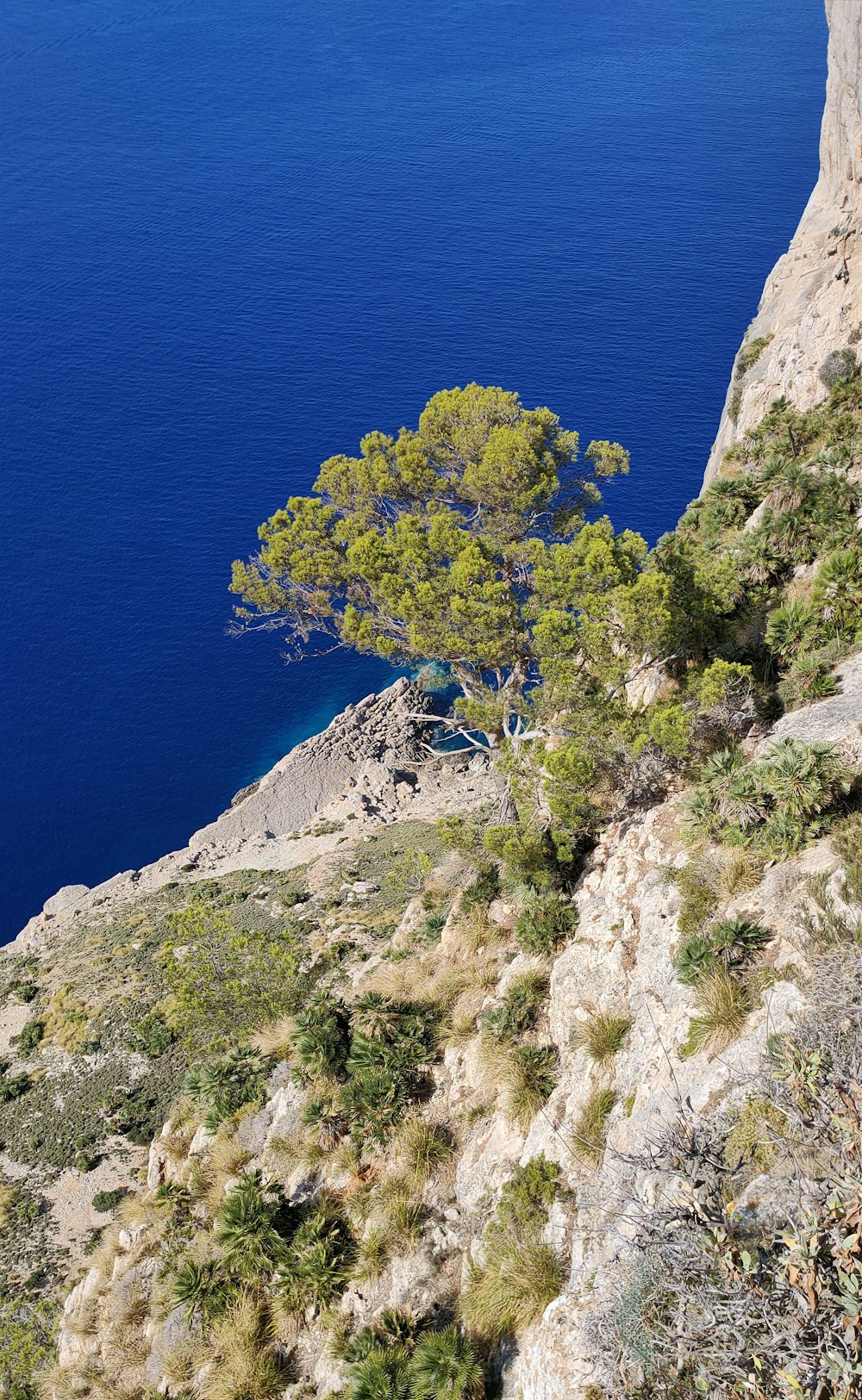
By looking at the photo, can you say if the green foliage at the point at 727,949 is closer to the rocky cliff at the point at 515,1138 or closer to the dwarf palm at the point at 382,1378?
the rocky cliff at the point at 515,1138

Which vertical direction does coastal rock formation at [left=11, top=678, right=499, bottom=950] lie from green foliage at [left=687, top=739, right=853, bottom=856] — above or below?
above

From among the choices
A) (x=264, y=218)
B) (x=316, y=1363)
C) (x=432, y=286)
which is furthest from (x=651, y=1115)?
(x=264, y=218)

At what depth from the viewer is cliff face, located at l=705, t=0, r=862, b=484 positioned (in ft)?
139

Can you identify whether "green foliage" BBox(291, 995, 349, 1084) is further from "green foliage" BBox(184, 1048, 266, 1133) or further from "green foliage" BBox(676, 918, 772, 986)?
"green foliage" BBox(676, 918, 772, 986)

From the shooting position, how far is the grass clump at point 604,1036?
17422 millimetres

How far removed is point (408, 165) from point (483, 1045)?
153539 mm

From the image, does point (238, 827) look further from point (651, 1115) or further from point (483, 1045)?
point (651, 1115)

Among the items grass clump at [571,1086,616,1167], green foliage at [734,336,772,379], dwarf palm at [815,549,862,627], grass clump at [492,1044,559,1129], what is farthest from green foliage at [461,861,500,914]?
green foliage at [734,336,772,379]

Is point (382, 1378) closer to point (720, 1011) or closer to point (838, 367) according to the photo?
point (720, 1011)

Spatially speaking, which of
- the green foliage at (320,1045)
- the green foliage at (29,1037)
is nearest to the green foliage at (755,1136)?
the green foliage at (320,1045)

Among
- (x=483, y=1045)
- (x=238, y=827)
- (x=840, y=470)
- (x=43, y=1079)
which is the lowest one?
(x=483, y=1045)

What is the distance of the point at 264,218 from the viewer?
427 feet

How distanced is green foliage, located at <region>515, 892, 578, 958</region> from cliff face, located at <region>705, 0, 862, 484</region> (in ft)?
98.8

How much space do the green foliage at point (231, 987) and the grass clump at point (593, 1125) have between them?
1474cm
